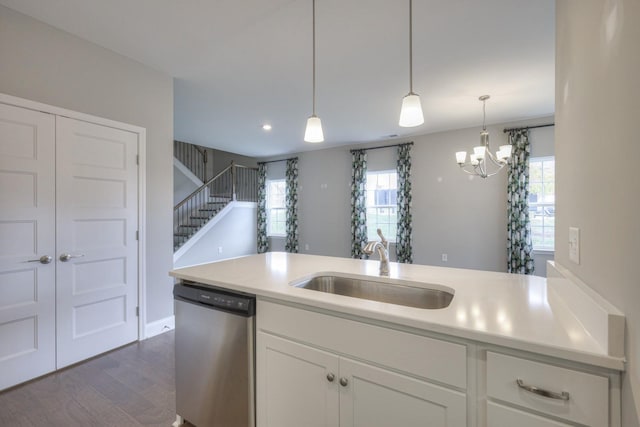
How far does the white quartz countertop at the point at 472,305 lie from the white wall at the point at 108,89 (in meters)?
1.53

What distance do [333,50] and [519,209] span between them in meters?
4.01

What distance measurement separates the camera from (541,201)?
4742mm

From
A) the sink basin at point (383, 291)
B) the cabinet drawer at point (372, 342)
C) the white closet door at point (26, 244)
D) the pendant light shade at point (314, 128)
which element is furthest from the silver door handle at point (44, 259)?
the pendant light shade at point (314, 128)

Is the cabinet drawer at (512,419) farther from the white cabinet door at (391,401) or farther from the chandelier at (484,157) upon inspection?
the chandelier at (484,157)

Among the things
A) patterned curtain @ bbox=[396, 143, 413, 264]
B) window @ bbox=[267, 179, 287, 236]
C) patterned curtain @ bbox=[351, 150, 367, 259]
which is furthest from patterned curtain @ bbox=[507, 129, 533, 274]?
window @ bbox=[267, 179, 287, 236]

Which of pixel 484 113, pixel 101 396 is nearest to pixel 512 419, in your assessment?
pixel 101 396

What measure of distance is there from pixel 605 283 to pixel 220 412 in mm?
1853

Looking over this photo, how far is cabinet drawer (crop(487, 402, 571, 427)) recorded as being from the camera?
87 cm

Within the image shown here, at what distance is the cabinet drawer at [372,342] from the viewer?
1022 millimetres

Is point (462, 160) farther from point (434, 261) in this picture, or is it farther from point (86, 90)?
point (86, 90)

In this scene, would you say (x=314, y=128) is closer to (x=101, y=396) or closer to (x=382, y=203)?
(x=101, y=396)

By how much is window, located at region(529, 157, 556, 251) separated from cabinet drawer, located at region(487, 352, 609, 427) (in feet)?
15.7

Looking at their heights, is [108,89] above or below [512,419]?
above

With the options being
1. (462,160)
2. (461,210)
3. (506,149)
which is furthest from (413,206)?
(506,149)
